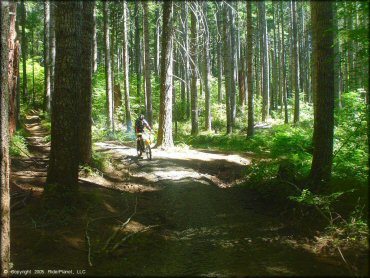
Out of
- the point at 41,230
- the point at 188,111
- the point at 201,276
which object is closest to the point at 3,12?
the point at 41,230

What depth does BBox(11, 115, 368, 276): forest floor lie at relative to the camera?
5.10 metres

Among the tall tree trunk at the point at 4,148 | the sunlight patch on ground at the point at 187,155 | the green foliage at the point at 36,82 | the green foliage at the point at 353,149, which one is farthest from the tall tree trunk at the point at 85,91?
the green foliage at the point at 36,82

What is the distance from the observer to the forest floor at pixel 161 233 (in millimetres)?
5098

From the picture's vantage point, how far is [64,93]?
275 inches

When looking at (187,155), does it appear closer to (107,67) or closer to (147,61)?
(147,61)

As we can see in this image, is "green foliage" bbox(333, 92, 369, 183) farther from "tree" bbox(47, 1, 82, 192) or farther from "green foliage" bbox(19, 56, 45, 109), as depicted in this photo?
"green foliage" bbox(19, 56, 45, 109)

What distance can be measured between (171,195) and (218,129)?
19520 mm

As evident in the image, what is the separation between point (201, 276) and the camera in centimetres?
484

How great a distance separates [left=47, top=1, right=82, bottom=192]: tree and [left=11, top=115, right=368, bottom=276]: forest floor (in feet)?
2.46

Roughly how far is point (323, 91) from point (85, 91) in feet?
21.5

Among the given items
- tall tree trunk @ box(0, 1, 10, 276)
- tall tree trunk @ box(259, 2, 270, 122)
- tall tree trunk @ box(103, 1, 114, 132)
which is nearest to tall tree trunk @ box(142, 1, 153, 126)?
tall tree trunk @ box(103, 1, 114, 132)

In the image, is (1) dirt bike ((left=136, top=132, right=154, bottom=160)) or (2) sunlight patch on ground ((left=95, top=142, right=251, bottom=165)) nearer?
(1) dirt bike ((left=136, top=132, right=154, bottom=160))

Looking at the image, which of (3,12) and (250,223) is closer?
(3,12)

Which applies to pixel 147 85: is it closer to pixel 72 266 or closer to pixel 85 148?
pixel 85 148
